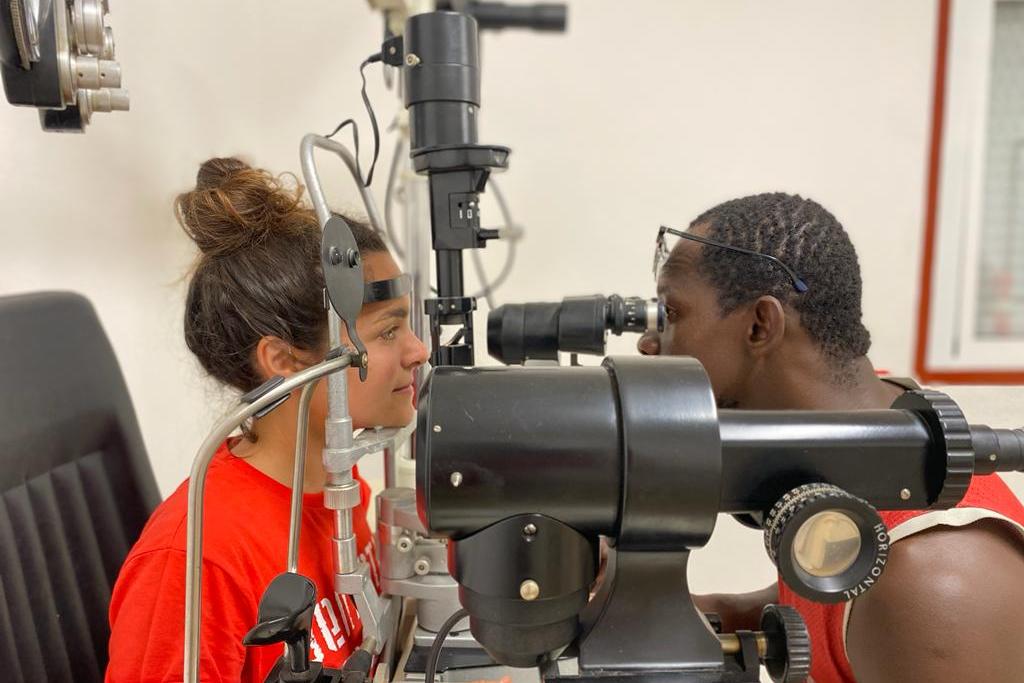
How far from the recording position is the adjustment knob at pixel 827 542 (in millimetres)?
334

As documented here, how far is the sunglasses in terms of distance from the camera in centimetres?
77

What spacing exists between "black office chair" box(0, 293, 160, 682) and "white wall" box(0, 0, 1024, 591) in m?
0.36

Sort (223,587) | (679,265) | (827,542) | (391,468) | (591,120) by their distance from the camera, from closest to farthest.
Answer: (827,542) < (223,587) < (679,265) < (391,468) < (591,120)

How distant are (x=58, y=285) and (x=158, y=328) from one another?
0.21 m

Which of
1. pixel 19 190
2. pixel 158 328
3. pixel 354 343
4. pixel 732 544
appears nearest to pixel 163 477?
pixel 158 328

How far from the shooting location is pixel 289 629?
462mm

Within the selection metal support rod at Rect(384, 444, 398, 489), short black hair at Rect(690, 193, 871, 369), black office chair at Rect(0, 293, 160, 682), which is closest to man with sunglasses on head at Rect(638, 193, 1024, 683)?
short black hair at Rect(690, 193, 871, 369)

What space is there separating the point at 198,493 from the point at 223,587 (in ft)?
0.93

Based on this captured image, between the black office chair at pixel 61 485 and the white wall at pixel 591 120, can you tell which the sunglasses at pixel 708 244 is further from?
the black office chair at pixel 61 485

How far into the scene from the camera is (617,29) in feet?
4.70

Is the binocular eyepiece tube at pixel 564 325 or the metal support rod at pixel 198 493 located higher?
the binocular eyepiece tube at pixel 564 325

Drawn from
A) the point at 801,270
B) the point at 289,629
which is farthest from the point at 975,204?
the point at 289,629

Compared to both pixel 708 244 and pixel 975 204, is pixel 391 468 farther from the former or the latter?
pixel 975 204

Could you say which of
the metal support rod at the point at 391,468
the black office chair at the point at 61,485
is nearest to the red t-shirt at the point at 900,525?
the metal support rod at the point at 391,468
